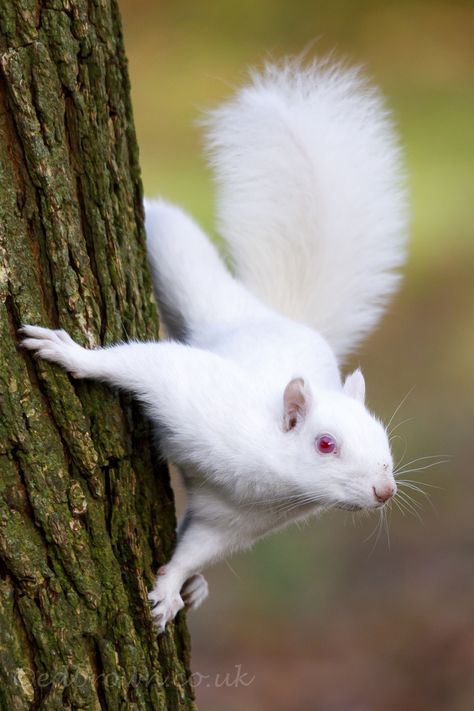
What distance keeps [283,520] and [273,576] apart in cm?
262

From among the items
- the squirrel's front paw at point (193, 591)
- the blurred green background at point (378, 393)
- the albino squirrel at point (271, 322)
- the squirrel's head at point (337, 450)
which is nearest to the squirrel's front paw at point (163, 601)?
the albino squirrel at point (271, 322)

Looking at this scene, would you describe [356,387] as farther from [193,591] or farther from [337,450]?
[193,591]

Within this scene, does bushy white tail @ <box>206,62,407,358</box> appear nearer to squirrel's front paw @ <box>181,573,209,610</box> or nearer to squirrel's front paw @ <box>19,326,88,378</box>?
squirrel's front paw @ <box>181,573,209,610</box>

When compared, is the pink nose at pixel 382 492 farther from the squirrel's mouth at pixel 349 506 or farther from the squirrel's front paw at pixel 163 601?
the squirrel's front paw at pixel 163 601

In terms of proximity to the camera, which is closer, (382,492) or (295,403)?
(382,492)

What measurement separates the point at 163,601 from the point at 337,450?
1.63 feet

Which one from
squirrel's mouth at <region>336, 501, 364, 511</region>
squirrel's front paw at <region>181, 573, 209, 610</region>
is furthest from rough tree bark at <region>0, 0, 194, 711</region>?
squirrel's mouth at <region>336, 501, 364, 511</region>

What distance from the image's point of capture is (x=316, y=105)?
9.22 ft

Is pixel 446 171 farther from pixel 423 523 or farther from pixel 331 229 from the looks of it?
pixel 331 229

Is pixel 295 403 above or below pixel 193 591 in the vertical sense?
above

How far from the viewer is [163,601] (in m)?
2.15

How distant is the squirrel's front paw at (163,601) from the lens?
84.3 inches

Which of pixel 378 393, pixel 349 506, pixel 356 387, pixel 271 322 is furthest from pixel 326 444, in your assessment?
pixel 378 393

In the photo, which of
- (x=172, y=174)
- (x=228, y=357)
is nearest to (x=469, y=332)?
(x=172, y=174)
